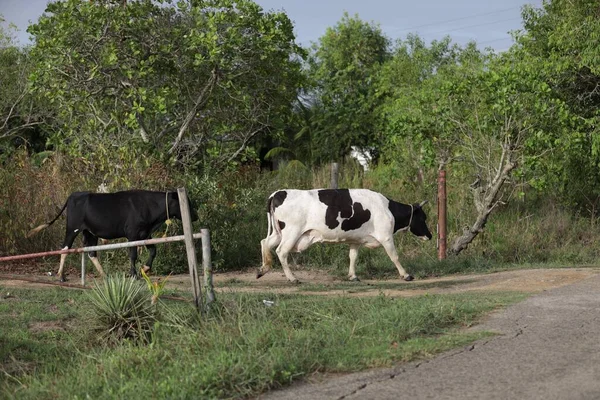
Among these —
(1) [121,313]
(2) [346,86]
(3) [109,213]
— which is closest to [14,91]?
(2) [346,86]

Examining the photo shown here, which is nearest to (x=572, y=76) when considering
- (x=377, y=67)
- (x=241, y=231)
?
(x=241, y=231)

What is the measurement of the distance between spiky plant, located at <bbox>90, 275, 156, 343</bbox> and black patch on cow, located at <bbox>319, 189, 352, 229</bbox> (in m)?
5.51

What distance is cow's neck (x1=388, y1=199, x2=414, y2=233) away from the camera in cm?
1448

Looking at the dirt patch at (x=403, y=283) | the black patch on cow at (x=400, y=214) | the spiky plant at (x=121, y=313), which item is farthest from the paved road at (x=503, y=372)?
the black patch on cow at (x=400, y=214)

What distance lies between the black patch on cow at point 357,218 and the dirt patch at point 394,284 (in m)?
0.90

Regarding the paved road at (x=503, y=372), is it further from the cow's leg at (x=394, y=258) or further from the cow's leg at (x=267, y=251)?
the cow's leg at (x=267, y=251)

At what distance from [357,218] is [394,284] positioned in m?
1.54

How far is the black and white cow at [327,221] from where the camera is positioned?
537 inches

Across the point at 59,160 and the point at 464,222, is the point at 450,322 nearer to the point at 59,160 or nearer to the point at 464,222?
the point at 464,222

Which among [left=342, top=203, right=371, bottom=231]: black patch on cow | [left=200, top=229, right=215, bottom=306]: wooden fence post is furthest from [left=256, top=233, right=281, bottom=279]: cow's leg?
[left=200, top=229, right=215, bottom=306]: wooden fence post

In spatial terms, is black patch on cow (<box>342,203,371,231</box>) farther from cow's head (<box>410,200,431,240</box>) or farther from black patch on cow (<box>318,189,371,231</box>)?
cow's head (<box>410,200,431,240</box>)

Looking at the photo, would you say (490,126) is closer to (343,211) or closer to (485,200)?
(485,200)

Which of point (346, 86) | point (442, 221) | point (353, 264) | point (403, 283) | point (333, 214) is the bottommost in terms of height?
point (403, 283)

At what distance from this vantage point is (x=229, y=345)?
23.6 ft
